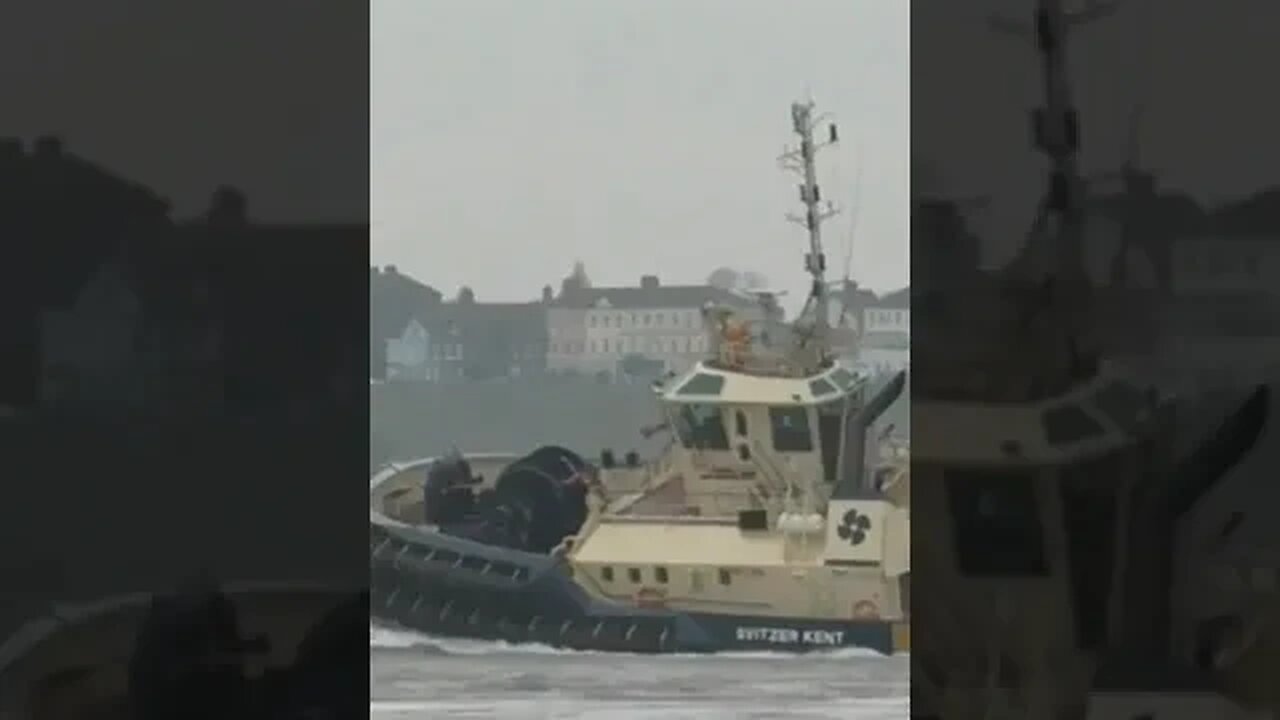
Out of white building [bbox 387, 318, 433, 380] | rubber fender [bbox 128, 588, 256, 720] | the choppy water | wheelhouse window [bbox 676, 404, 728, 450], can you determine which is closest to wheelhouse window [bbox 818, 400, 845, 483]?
wheelhouse window [bbox 676, 404, 728, 450]

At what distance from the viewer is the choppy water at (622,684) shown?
1.62m

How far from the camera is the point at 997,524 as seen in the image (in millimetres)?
1176

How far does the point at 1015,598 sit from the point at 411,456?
84 centimetres

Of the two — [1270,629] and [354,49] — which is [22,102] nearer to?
[354,49]

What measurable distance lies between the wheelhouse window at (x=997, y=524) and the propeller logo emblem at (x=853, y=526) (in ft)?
1.75

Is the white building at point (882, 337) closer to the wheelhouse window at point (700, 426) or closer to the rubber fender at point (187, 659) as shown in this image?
the wheelhouse window at point (700, 426)

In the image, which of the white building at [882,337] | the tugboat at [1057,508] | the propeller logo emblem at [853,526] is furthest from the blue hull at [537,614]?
the tugboat at [1057,508]

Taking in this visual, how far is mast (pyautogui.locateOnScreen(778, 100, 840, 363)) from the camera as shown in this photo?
1762 millimetres

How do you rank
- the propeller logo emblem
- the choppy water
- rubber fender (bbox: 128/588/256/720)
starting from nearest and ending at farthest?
rubber fender (bbox: 128/588/256/720) < the choppy water < the propeller logo emblem

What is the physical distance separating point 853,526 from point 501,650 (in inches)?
20.1

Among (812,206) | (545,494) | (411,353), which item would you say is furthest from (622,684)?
(812,206)

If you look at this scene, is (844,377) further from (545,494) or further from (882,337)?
(545,494)

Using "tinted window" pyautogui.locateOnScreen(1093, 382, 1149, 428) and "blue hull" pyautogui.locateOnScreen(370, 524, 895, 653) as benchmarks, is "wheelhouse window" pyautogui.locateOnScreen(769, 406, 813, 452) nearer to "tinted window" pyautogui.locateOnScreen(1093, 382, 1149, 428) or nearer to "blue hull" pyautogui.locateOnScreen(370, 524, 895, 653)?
"blue hull" pyautogui.locateOnScreen(370, 524, 895, 653)

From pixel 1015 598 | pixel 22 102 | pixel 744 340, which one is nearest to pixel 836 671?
pixel 744 340
